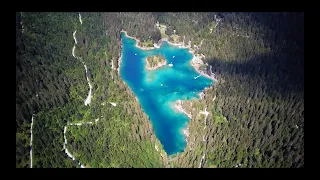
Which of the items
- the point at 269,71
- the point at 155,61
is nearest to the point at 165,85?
the point at 155,61

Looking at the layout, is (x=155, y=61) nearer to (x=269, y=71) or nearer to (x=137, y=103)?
(x=137, y=103)

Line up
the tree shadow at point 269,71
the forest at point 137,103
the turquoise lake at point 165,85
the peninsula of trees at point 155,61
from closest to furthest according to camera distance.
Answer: the forest at point 137,103, the tree shadow at point 269,71, the turquoise lake at point 165,85, the peninsula of trees at point 155,61

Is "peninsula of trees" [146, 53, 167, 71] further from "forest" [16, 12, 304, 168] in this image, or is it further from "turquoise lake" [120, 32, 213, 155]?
"forest" [16, 12, 304, 168]

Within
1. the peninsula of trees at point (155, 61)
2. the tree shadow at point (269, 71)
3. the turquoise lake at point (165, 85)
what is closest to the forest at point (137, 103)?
the tree shadow at point (269, 71)

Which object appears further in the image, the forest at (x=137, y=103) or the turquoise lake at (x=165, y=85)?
the turquoise lake at (x=165, y=85)

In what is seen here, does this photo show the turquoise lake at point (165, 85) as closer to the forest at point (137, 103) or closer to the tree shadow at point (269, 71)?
the forest at point (137, 103)

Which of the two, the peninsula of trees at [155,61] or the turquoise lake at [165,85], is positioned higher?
the peninsula of trees at [155,61]
